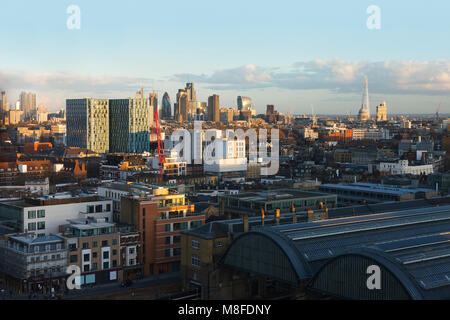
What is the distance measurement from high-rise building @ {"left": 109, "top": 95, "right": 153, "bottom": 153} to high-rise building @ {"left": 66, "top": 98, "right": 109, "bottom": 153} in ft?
4.34

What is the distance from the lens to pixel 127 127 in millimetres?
90812

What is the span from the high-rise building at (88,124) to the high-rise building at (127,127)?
132 centimetres

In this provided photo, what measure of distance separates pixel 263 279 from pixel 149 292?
15.7ft

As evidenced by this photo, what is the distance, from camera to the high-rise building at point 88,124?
88250mm

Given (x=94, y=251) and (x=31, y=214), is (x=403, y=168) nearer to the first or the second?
(x=31, y=214)

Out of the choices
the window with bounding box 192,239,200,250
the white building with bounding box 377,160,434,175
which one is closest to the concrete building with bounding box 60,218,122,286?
the window with bounding box 192,239,200,250

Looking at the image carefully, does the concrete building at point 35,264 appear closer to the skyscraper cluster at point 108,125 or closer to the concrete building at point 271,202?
the concrete building at point 271,202

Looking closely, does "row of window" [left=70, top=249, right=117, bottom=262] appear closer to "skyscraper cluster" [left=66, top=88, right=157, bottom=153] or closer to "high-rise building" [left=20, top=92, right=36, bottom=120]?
"skyscraper cluster" [left=66, top=88, right=157, bottom=153]

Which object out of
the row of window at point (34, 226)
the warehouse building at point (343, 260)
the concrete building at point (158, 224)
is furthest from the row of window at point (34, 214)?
the warehouse building at point (343, 260)

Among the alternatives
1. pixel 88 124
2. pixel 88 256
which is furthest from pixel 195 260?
pixel 88 124

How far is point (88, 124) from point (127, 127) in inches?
224

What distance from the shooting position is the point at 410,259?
15.8 metres
